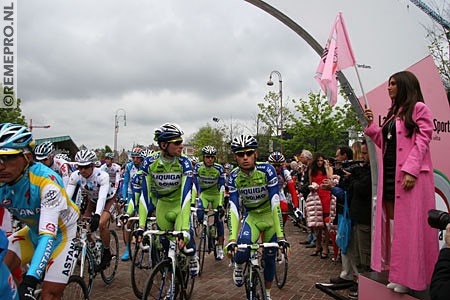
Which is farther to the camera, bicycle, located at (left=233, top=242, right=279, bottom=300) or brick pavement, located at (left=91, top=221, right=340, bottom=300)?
brick pavement, located at (left=91, top=221, right=340, bottom=300)

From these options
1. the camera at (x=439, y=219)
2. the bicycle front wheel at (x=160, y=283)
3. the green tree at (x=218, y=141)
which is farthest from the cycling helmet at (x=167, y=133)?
the green tree at (x=218, y=141)

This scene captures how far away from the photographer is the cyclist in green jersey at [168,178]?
493 centimetres

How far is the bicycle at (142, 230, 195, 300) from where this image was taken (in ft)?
12.8

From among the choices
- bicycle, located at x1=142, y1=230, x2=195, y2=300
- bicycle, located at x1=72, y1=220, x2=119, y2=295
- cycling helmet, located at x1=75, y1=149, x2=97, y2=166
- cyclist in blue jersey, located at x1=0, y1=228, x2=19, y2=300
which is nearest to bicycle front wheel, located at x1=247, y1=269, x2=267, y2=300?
bicycle, located at x1=142, y1=230, x2=195, y2=300

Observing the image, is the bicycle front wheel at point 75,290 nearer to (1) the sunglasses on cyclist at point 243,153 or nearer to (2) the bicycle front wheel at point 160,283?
(2) the bicycle front wheel at point 160,283

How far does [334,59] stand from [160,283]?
337cm

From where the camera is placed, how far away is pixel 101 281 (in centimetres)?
624

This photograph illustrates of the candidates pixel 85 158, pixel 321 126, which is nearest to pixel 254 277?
pixel 85 158

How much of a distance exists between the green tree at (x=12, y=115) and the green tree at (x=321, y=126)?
→ 2455cm

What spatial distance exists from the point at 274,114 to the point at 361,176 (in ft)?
92.3

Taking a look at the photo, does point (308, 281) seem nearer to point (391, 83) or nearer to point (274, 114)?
point (391, 83)

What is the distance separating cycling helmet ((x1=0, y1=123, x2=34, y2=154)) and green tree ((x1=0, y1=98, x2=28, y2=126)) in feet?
104

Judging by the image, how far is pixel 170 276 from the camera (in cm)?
424

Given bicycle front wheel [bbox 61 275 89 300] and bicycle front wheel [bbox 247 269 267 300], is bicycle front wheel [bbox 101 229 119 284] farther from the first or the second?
bicycle front wheel [bbox 247 269 267 300]
